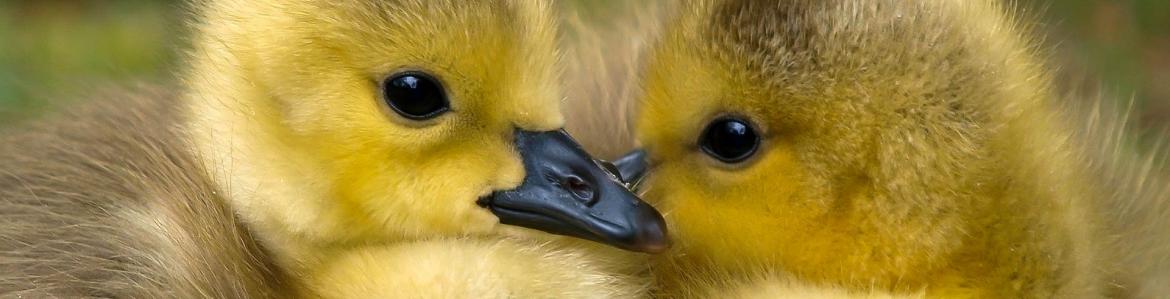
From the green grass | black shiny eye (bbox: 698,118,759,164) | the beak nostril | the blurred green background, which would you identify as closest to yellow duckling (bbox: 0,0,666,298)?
the beak nostril

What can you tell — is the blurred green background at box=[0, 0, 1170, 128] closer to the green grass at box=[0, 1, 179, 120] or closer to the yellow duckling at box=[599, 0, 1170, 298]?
the green grass at box=[0, 1, 179, 120]

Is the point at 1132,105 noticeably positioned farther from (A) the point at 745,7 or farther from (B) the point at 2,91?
(B) the point at 2,91

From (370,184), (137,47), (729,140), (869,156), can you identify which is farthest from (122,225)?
(137,47)

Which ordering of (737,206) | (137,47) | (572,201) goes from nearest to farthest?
(572,201) → (737,206) → (137,47)

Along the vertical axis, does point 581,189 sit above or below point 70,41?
below

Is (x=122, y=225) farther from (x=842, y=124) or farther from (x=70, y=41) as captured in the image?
(x=70, y=41)

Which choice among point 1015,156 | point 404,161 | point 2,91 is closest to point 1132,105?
point 1015,156
